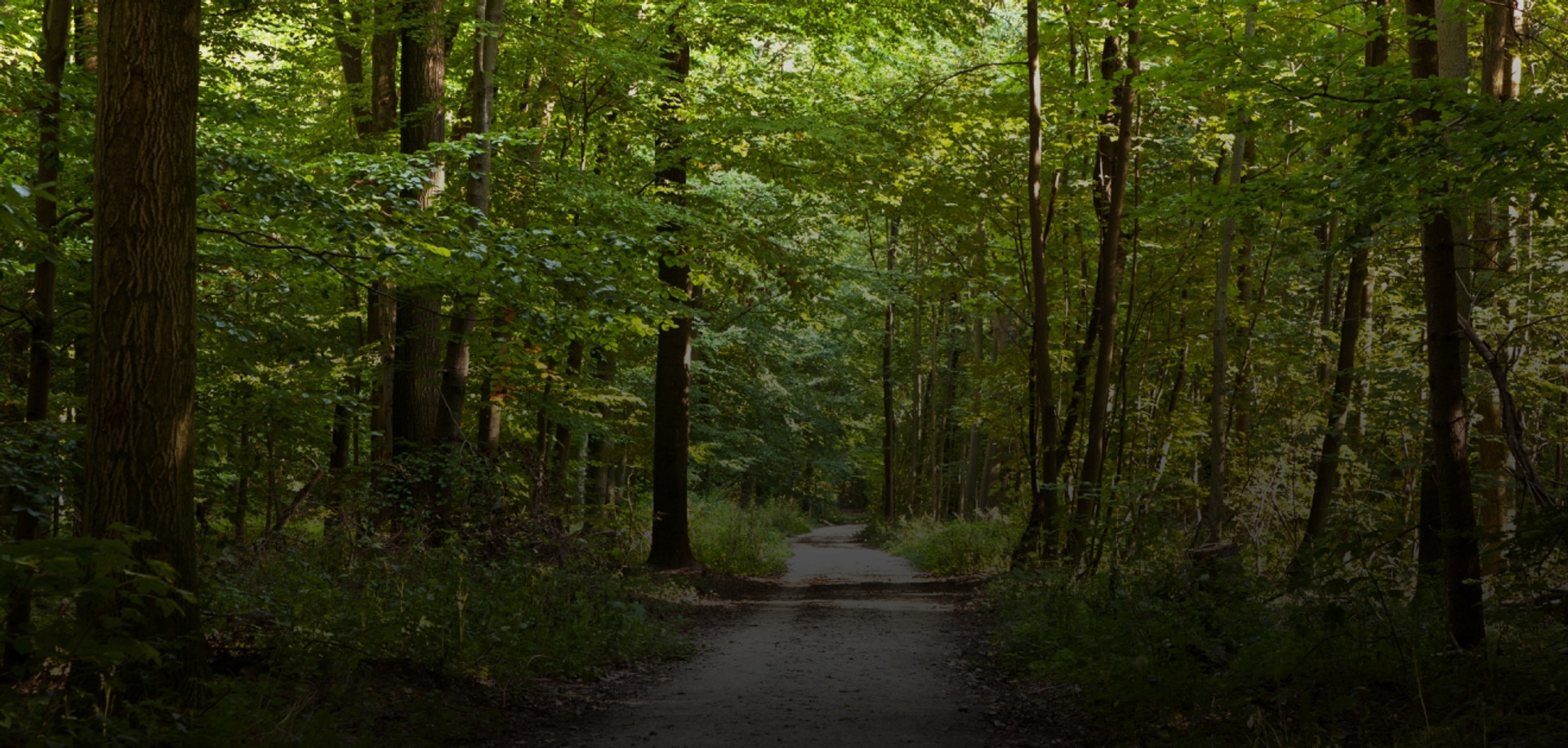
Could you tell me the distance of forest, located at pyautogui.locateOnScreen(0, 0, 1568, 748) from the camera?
5309 mm

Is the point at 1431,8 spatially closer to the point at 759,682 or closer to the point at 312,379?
the point at 759,682

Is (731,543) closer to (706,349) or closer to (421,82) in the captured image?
(706,349)

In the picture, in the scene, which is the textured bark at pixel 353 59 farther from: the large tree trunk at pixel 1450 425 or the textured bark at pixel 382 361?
the large tree trunk at pixel 1450 425

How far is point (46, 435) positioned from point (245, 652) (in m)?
1.78

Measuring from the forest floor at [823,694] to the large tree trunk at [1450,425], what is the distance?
95.2 inches

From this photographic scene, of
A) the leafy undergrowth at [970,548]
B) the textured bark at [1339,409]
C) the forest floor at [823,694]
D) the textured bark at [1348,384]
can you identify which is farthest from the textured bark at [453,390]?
the textured bark at [1339,409]

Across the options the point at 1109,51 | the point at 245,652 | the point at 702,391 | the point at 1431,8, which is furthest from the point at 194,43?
the point at 702,391

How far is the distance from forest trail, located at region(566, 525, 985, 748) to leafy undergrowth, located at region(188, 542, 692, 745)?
817 millimetres

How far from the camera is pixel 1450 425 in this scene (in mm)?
6082

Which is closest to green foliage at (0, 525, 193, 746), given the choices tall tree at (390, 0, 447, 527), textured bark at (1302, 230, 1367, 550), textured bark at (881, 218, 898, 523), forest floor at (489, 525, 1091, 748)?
forest floor at (489, 525, 1091, 748)

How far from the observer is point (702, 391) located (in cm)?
2700

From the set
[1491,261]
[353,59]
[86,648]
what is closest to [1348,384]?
[1491,261]

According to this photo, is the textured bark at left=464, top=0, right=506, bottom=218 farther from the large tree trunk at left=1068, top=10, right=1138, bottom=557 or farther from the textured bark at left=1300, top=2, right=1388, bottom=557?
the textured bark at left=1300, top=2, right=1388, bottom=557

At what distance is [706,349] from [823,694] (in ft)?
51.0
